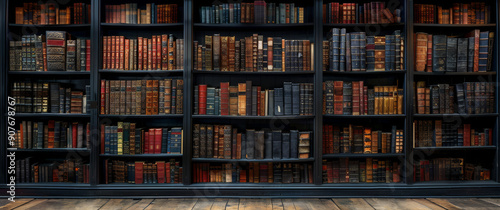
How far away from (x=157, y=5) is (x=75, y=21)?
2.46 feet

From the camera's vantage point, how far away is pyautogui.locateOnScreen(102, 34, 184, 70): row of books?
9.04 feet

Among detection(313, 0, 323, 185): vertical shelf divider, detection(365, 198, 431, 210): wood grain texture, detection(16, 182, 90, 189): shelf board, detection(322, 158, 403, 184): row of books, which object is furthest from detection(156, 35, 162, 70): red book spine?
detection(365, 198, 431, 210): wood grain texture

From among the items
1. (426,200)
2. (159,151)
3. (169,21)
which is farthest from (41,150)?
(426,200)

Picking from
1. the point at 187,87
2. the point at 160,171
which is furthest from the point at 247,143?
the point at 160,171

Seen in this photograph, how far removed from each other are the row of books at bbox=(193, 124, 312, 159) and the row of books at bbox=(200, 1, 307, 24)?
979 millimetres

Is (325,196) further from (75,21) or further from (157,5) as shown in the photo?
(75,21)

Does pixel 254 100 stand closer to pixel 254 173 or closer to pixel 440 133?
pixel 254 173

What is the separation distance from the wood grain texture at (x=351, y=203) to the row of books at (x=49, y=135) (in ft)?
7.56

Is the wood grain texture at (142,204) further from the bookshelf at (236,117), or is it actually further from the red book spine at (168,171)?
the red book spine at (168,171)

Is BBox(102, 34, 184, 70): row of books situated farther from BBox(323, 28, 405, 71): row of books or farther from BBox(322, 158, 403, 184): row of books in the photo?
BBox(322, 158, 403, 184): row of books

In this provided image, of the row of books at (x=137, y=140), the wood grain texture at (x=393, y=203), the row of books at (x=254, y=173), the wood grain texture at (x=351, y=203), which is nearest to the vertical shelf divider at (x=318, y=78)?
the row of books at (x=254, y=173)

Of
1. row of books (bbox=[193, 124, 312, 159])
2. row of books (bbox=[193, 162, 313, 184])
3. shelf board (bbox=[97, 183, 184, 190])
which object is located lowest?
shelf board (bbox=[97, 183, 184, 190])

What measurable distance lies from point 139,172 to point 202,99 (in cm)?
89

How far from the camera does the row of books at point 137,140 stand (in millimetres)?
2766
